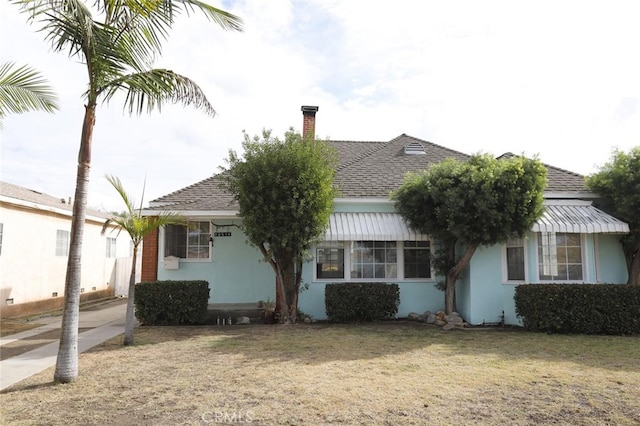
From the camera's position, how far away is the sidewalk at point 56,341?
7469mm

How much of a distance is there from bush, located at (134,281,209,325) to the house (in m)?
1.63

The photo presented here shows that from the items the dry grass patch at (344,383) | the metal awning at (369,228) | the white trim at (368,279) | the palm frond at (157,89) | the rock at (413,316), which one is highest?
the palm frond at (157,89)

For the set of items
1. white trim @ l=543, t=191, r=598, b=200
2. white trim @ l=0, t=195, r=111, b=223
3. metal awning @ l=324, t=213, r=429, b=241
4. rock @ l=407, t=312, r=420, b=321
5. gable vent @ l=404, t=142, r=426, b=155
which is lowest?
rock @ l=407, t=312, r=420, b=321

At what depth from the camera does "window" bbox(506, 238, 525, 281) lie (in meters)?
12.6

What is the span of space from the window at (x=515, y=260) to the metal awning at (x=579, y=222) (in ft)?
3.25

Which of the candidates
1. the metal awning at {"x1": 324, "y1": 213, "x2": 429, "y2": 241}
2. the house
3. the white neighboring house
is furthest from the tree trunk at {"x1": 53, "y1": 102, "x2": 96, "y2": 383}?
the white neighboring house

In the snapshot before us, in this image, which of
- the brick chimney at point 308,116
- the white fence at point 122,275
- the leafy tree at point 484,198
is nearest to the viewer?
the leafy tree at point 484,198

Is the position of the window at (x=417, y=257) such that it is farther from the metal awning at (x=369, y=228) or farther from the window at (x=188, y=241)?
the window at (x=188, y=241)

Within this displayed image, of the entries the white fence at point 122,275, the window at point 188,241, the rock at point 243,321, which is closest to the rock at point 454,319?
the rock at point 243,321

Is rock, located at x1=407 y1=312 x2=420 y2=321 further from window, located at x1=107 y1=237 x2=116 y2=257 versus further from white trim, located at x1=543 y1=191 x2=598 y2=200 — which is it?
window, located at x1=107 y1=237 x2=116 y2=257

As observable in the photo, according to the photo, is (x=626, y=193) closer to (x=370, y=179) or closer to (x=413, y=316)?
(x=413, y=316)

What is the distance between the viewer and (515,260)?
1271 cm

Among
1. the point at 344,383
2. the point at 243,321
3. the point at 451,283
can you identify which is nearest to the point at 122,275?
the point at 243,321

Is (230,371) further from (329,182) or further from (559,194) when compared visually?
(559,194)
